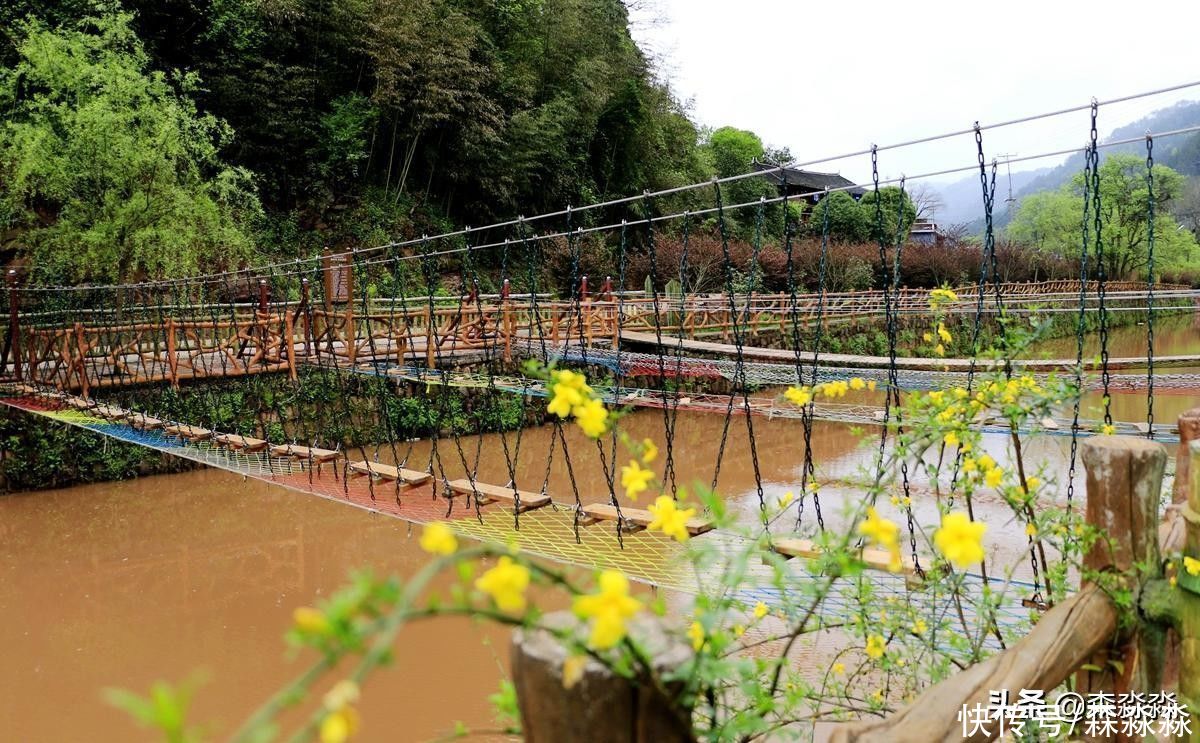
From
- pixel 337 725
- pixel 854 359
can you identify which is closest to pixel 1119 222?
pixel 854 359

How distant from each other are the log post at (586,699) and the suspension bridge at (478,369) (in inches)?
18.7

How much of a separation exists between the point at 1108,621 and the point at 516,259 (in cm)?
1411

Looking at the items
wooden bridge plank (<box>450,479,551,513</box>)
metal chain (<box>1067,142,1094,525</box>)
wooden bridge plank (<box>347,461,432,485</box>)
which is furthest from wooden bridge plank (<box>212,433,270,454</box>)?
metal chain (<box>1067,142,1094,525</box>)

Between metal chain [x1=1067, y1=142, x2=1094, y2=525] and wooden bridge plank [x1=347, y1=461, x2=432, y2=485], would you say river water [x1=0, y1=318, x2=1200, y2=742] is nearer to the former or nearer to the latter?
metal chain [x1=1067, y1=142, x2=1094, y2=525]

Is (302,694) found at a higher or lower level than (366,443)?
higher

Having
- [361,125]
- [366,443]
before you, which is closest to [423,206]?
[361,125]

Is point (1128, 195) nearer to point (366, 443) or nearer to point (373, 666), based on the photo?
point (366, 443)

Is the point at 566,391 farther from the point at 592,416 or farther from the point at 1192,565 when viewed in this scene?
the point at 1192,565

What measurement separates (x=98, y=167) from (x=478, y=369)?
4040mm

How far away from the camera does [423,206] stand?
14.3m

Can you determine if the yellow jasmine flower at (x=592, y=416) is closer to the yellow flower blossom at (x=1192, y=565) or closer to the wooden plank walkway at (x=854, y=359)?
the yellow flower blossom at (x=1192, y=565)

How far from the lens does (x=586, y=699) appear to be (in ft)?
1.94

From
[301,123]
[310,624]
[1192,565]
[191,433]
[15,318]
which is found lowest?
[191,433]

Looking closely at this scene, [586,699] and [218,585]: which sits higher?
[586,699]
